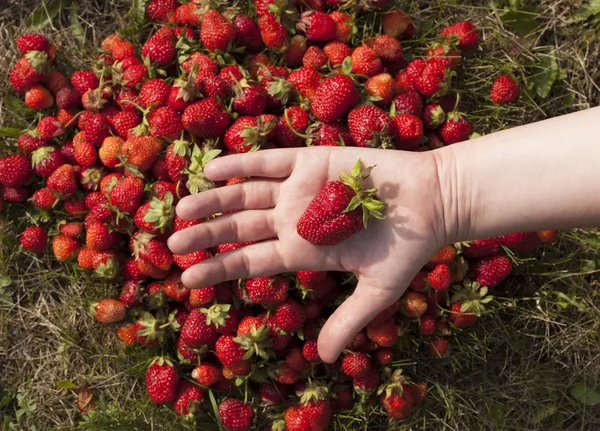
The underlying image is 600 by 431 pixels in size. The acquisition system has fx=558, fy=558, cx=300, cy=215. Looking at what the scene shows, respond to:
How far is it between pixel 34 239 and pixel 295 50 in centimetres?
175

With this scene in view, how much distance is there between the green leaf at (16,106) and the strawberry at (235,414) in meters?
1.99

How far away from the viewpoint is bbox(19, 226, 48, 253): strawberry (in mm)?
3043

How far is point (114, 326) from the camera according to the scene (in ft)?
10.2

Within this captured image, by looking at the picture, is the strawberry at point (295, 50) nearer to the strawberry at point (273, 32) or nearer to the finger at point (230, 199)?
the strawberry at point (273, 32)

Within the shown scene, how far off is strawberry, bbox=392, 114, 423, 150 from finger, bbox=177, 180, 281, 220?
68 cm

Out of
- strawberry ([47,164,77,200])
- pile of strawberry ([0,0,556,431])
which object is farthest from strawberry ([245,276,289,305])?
strawberry ([47,164,77,200])

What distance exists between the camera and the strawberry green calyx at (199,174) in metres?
2.60

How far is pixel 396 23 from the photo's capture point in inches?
120

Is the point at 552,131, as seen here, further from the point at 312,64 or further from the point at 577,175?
the point at 312,64

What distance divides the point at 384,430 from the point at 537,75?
215cm

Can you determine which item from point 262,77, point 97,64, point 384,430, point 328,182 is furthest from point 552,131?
point 97,64

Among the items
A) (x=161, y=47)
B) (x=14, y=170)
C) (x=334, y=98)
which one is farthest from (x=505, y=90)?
(x=14, y=170)

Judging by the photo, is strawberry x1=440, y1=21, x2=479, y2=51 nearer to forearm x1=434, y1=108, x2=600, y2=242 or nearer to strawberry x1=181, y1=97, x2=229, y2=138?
forearm x1=434, y1=108, x2=600, y2=242

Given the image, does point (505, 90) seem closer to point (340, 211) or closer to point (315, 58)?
point (315, 58)
